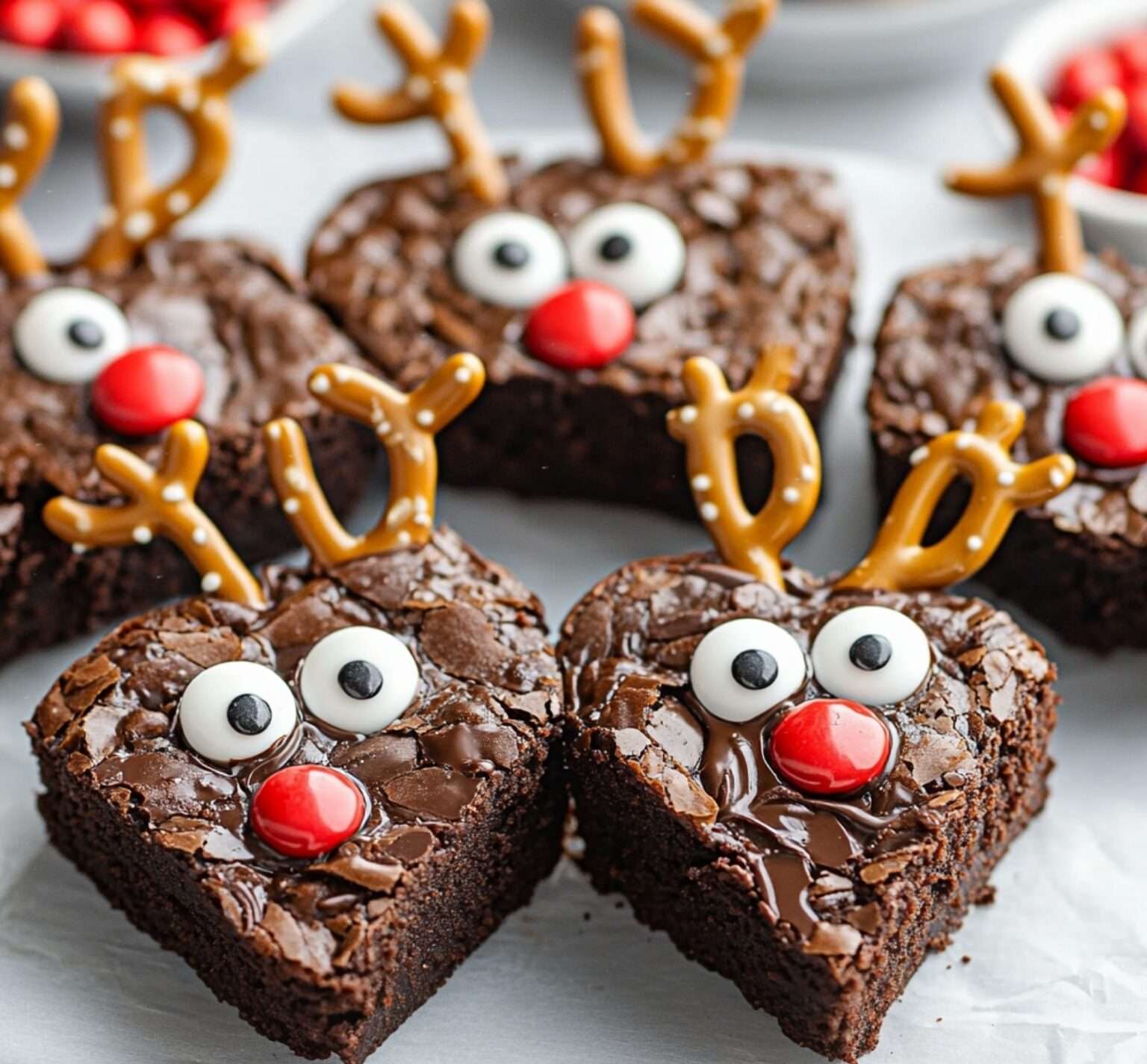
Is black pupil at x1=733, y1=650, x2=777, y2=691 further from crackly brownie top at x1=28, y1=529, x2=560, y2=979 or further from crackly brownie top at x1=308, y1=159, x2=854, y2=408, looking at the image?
crackly brownie top at x1=308, y1=159, x2=854, y2=408

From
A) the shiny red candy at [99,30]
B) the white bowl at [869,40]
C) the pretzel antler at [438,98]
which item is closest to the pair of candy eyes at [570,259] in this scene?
the pretzel antler at [438,98]

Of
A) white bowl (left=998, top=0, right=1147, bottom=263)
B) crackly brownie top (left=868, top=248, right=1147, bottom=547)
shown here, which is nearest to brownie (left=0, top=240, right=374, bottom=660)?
crackly brownie top (left=868, top=248, right=1147, bottom=547)

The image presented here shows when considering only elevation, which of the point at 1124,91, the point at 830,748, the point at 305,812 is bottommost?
the point at 305,812

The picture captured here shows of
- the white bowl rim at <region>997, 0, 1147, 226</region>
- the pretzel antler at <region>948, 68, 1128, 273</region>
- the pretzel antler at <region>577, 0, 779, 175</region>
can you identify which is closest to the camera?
the pretzel antler at <region>948, 68, 1128, 273</region>

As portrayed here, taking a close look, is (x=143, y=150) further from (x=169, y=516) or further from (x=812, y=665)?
(x=812, y=665)

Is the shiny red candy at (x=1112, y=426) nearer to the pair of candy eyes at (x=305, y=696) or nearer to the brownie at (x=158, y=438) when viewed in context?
the pair of candy eyes at (x=305, y=696)

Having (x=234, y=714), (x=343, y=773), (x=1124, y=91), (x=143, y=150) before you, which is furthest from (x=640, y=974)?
(x=1124, y=91)
